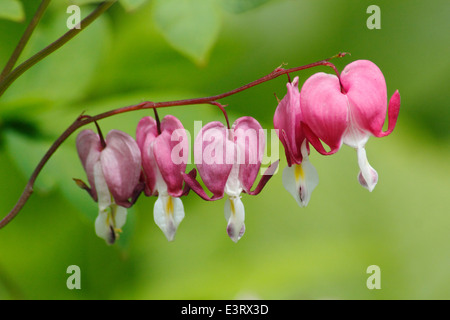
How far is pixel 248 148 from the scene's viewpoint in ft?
3.43

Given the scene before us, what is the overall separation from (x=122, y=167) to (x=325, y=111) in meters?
0.43

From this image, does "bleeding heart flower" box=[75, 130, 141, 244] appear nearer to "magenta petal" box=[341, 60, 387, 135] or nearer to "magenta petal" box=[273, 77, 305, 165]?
"magenta petal" box=[273, 77, 305, 165]

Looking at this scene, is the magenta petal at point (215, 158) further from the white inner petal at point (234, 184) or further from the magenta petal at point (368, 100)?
the magenta petal at point (368, 100)

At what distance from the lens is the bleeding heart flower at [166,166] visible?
3.48 feet

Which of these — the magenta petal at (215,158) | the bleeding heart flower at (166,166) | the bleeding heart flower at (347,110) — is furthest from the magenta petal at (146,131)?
the bleeding heart flower at (347,110)

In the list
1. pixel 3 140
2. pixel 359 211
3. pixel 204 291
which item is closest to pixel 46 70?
pixel 3 140

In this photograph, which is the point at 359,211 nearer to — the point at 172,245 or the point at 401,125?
the point at 401,125

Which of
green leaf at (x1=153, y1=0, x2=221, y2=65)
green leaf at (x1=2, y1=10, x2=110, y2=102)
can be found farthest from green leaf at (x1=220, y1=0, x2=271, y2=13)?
green leaf at (x1=2, y1=10, x2=110, y2=102)

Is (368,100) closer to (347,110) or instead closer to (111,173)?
(347,110)

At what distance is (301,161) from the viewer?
104 cm

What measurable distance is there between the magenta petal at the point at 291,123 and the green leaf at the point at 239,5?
31 centimetres

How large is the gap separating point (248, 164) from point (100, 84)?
3.49 ft

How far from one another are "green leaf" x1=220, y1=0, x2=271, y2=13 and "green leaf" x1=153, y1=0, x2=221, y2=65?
3.7 inches

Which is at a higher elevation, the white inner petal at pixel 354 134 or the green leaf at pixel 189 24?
the green leaf at pixel 189 24
